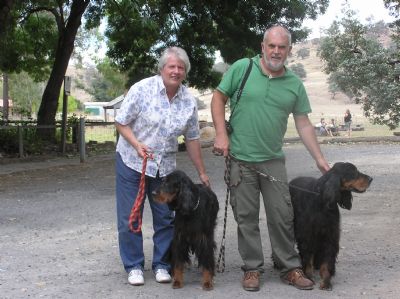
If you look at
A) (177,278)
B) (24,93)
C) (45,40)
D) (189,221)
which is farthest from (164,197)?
(24,93)

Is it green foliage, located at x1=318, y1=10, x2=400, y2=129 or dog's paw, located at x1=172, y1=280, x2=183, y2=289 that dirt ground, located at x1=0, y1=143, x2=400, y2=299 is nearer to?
dog's paw, located at x1=172, y1=280, x2=183, y2=289

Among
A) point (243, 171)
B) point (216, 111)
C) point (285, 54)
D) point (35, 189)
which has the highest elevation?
point (285, 54)

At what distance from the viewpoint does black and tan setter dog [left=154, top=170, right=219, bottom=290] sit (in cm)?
471

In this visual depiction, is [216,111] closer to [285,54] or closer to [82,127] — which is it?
[285,54]

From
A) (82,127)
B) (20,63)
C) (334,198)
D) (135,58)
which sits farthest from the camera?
(20,63)

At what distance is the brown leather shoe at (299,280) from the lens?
16.0 feet

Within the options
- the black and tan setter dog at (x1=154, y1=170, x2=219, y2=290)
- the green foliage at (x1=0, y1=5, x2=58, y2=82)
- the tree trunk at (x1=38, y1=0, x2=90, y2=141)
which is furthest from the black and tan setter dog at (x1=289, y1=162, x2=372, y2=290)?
the green foliage at (x1=0, y1=5, x2=58, y2=82)

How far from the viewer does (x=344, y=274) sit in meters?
5.34

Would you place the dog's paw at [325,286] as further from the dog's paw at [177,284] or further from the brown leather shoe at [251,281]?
the dog's paw at [177,284]

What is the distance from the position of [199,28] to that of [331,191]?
13662mm

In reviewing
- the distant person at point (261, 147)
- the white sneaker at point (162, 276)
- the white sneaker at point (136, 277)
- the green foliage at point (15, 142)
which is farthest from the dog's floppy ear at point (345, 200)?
the green foliage at point (15, 142)

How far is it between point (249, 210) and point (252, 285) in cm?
64

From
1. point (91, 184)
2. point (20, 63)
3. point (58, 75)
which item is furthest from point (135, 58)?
point (91, 184)

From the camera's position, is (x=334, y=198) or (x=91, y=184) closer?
(x=334, y=198)
